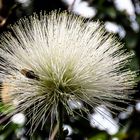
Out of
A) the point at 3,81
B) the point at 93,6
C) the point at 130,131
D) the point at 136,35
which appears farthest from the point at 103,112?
Result: the point at 93,6

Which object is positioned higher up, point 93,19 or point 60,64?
point 93,19

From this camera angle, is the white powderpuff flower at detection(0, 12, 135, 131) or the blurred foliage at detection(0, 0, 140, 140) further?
the blurred foliage at detection(0, 0, 140, 140)

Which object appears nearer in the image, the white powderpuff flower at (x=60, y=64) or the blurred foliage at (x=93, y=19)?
the white powderpuff flower at (x=60, y=64)

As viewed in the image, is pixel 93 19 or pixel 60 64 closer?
pixel 60 64

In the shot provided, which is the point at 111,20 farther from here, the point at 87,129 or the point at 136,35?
the point at 87,129
